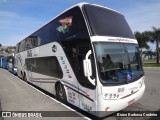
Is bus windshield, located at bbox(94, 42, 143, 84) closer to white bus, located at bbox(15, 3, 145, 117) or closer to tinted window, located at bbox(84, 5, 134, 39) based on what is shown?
white bus, located at bbox(15, 3, 145, 117)

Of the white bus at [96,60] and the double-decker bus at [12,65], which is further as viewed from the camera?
the double-decker bus at [12,65]

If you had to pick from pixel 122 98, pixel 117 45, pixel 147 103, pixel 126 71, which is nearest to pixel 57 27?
pixel 117 45

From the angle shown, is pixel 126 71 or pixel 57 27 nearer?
pixel 126 71

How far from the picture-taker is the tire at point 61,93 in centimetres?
714

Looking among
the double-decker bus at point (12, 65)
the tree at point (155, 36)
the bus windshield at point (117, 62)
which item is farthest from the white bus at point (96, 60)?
the tree at point (155, 36)

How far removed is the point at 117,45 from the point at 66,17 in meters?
2.32

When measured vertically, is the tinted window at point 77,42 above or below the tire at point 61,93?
above

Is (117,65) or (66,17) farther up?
(66,17)

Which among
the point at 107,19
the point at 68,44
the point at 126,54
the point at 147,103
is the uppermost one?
the point at 107,19

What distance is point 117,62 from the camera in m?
5.67

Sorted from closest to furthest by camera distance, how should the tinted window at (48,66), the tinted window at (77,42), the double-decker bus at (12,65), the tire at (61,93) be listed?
the tinted window at (77,42) < the tire at (61,93) < the tinted window at (48,66) < the double-decker bus at (12,65)

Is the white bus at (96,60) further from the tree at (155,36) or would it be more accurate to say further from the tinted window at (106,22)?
the tree at (155,36)

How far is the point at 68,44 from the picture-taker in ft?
21.5

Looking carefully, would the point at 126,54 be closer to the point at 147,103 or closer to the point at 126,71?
the point at 126,71
